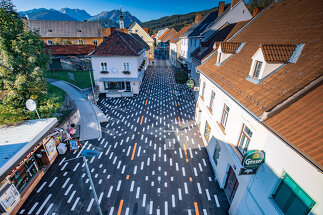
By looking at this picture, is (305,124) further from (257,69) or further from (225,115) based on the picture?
(225,115)

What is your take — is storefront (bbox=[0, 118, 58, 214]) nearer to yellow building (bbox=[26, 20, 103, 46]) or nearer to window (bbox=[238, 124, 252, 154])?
window (bbox=[238, 124, 252, 154])

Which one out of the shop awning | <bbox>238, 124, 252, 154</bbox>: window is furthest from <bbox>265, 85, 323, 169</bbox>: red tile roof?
the shop awning

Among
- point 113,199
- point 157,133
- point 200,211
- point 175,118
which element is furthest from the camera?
point 175,118

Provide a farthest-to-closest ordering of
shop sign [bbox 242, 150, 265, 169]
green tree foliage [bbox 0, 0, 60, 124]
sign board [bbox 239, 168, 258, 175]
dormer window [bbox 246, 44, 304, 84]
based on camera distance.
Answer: green tree foliage [bbox 0, 0, 60, 124], dormer window [bbox 246, 44, 304, 84], sign board [bbox 239, 168, 258, 175], shop sign [bbox 242, 150, 265, 169]

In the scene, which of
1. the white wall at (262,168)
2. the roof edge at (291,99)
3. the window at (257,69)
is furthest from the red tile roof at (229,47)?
the roof edge at (291,99)

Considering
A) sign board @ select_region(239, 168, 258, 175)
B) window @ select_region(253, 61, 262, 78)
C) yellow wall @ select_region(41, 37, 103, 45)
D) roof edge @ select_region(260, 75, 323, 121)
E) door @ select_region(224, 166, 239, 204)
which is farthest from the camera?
yellow wall @ select_region(41, 37, 103, 45)

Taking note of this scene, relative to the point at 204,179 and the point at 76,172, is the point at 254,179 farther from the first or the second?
the point at 76,172

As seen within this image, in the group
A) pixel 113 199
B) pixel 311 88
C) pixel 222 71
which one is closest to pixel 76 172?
pixel 113 199
